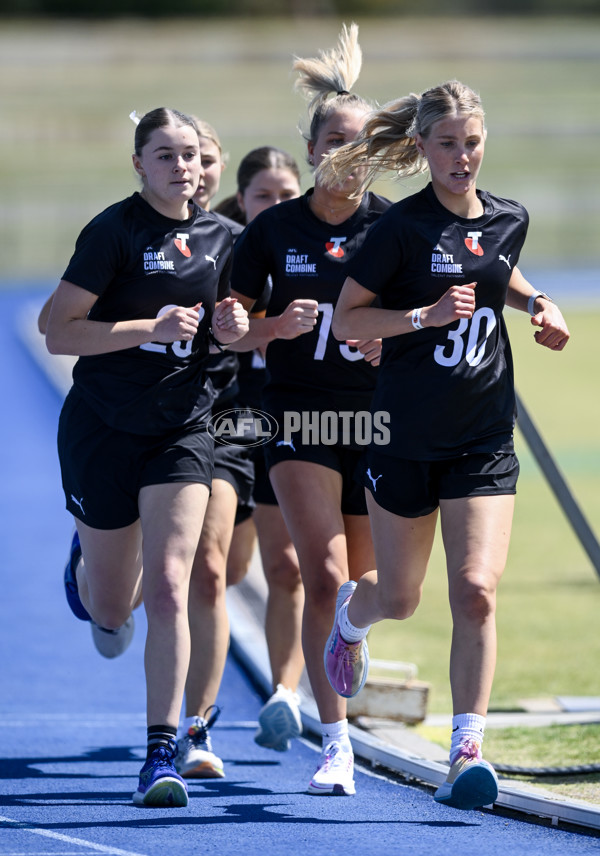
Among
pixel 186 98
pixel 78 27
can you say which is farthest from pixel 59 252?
pixel 78 27

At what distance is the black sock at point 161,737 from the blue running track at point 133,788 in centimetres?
20

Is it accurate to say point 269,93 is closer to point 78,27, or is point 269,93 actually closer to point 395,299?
point 78,27

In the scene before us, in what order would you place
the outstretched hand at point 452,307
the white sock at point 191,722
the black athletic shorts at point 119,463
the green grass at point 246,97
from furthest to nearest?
the green grass at point 246,97
the white sock at point 191,722
the black athletic shorts at point 119,463
the outstretched hand at point 452,307

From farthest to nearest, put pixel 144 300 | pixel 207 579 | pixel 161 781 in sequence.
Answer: pixel 207 579
pixel 144 300
pixel 161 781

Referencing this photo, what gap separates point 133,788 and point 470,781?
1.41 m

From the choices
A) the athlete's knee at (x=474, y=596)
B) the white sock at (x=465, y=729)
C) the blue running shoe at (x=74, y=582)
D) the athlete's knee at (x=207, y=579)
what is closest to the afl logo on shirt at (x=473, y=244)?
the athlete's knee at (x=474, y=596)

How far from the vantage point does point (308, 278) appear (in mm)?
5141

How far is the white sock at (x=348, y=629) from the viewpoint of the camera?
4.89m

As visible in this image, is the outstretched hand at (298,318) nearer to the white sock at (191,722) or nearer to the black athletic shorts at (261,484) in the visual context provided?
the black athletic shorts at (261,484)

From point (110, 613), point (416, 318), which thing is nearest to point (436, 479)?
point (416, 318)

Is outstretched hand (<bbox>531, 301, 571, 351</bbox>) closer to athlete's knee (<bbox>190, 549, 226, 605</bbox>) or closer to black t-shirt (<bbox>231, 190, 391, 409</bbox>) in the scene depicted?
black t-shirt (<bbox>231, 190, 391, 409</bbox>)

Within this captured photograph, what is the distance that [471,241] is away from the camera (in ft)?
14.7

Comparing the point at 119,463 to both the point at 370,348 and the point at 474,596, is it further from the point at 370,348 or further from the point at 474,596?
the point at 474,596

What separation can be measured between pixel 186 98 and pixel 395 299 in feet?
182
